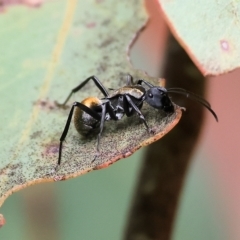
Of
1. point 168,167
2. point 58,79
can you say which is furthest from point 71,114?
point 168,167

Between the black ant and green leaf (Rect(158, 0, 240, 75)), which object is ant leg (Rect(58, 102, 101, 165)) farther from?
green leaf (Rect(158, 0, 240, 75))

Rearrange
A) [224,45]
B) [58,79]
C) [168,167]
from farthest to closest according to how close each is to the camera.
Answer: [58,79], [168,167], [224,45]

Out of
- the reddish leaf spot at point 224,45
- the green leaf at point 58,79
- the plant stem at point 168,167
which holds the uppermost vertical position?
the reddish leaf spot at point 224,45

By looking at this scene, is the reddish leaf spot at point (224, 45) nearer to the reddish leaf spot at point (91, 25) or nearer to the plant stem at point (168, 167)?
the plant stem at point (168, 167)

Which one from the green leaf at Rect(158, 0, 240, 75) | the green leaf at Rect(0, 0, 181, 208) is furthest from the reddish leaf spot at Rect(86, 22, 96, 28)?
the green leaf at Rect(158, 0, 240, 75)

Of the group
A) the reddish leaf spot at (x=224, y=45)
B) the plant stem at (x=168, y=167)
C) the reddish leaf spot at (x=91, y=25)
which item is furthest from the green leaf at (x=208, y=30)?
the reddish leaf spot at (x=91, y=25)

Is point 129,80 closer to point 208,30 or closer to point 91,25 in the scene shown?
point 91,25
